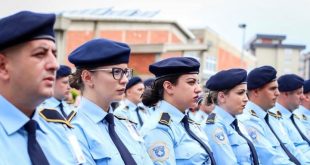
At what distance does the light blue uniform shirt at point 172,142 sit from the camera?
3.82 meters

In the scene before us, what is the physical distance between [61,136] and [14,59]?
1.73ft

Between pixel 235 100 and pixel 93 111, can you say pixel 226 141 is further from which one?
pixel 93 111

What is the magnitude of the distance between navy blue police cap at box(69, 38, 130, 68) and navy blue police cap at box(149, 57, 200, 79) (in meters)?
0.80

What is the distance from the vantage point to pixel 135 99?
9.09 metres

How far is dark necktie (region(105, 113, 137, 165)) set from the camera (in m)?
3.21

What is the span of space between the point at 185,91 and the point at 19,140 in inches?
82.2

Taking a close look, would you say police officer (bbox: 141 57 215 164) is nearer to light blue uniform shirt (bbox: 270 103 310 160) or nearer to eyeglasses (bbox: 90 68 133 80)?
eyeglasses (bbox: 90 68 133 80)

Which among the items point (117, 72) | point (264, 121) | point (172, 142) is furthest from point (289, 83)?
point (117, 72)

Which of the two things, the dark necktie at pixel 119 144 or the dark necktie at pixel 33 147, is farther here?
the dark necktie at pixel 119 144

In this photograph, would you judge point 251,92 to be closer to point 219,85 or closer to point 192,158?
point 219,85

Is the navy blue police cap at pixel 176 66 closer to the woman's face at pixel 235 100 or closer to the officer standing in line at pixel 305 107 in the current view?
the woman's face at pixel 235 100

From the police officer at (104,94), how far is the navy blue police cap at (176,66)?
800mm

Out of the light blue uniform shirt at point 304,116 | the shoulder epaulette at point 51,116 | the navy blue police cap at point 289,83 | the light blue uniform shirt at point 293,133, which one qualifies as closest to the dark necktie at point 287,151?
the light blue uniform shirt at point 293,133

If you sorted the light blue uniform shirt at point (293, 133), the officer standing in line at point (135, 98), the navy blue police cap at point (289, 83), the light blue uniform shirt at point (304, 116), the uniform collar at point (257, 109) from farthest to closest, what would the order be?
the officer standing in line at point (135, 98) < the light blue uniform shirt at point (304, 116) < the navy blue police cap at point (289, 83) < the light blue uniform shirt at point (293, 133) < the uniform collar at point (257, 109)
